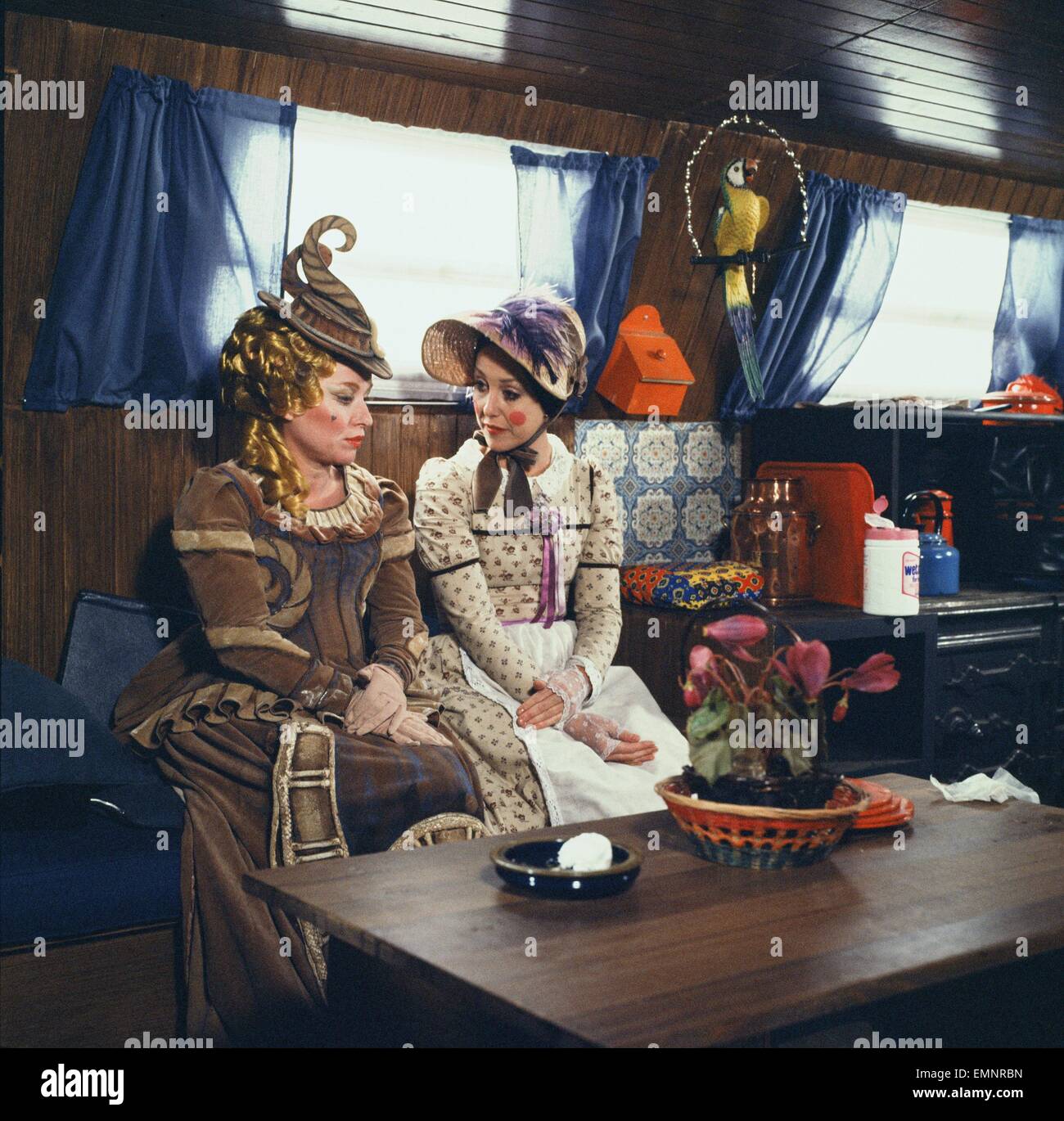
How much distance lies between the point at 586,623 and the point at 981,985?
1618mm

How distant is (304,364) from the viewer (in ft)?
10.8

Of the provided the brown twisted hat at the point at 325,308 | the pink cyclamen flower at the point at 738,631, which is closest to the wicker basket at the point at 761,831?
the pink cyclamen flower at the point at 738,631

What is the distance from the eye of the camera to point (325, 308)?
131 inches

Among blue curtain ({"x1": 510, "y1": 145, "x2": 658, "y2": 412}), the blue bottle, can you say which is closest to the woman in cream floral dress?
blue curtain ({"x1": 510, "y1": 145, "x2": 658, "y2": 412})

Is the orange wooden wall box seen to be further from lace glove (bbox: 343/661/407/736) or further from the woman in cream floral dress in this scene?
lace glove (bbox: 343/661/407/736)

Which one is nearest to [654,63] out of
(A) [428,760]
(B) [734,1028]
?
(A) [428,760]

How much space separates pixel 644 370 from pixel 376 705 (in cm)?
171

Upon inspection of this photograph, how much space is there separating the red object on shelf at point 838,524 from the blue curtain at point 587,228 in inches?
33.7

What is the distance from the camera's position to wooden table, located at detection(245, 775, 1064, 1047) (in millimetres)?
1665

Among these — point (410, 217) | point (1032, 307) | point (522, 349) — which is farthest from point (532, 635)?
point (1032, 307)

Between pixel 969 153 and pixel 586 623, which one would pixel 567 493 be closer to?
pixel 586 623

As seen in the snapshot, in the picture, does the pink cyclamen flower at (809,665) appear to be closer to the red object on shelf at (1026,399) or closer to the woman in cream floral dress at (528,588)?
the woman in cream floral dress at (528,588)

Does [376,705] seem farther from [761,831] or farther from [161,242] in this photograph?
[161,242]

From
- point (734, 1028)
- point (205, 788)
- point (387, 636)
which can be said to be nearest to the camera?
point (734, 1028)
